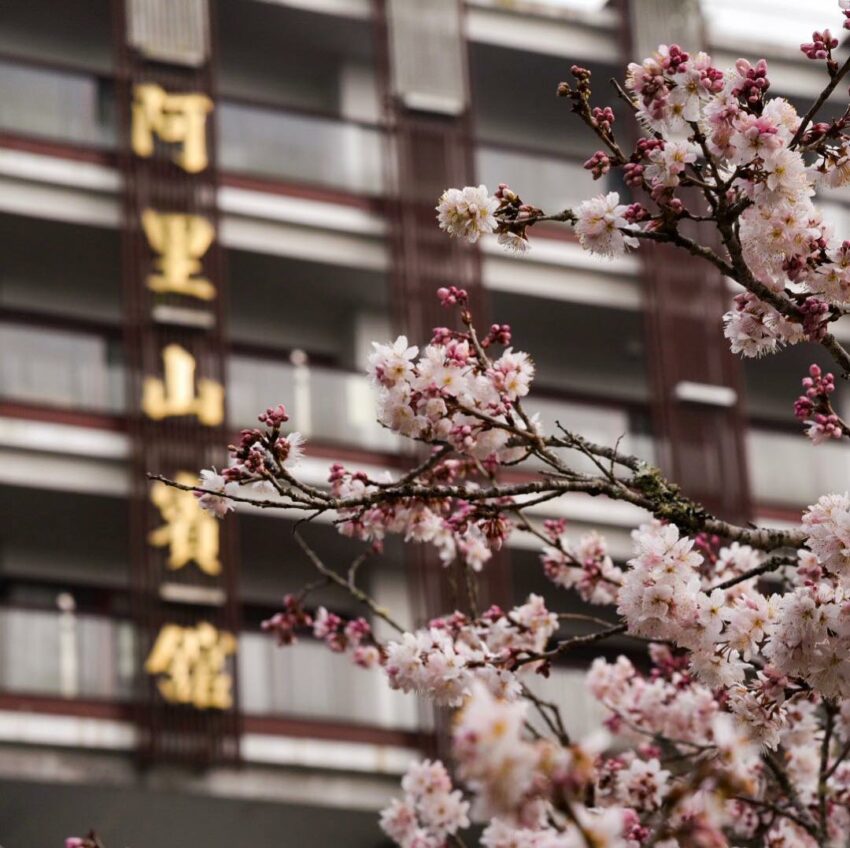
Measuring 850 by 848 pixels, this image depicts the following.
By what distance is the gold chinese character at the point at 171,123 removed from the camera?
21.1 metres

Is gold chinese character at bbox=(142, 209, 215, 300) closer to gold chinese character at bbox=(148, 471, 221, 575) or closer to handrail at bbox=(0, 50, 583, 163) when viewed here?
handrail at bbox=(0, 50, 583, 163)

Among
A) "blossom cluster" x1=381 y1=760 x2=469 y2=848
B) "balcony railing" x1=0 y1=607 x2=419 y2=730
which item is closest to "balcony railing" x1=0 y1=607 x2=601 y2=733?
"balcony railing" x1=0 y1=607 x2=419 y2=730

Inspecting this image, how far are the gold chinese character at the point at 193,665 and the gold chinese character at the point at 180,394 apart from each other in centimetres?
211

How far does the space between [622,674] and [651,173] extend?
5.24 meters

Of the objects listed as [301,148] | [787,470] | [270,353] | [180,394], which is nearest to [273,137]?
[301,148]

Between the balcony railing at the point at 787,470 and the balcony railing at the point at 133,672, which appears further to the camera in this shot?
the balcony railing at the point at 787,470

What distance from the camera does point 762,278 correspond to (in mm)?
6961

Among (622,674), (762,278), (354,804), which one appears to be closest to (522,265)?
(354,804)

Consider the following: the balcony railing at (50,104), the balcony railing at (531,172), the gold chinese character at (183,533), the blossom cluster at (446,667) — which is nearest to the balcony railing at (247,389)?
the gold chinese character at (183,533)

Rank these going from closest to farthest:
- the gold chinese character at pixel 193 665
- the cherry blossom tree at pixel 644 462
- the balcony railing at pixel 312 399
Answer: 1. the cherry blossom tree at pixel 644 462
2. the gold chinese character at pixel 193 665
3. the balcony railing at pixel 312 399

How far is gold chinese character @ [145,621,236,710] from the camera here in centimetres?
1923

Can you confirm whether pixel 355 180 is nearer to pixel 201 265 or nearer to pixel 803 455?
pixel 201 265

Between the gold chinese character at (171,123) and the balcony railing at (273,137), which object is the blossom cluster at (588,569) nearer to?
the gold chinese character at (171,123)

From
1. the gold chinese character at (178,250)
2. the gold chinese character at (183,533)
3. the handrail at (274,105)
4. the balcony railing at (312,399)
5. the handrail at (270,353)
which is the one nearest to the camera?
the gold chinese character at (183,533)
